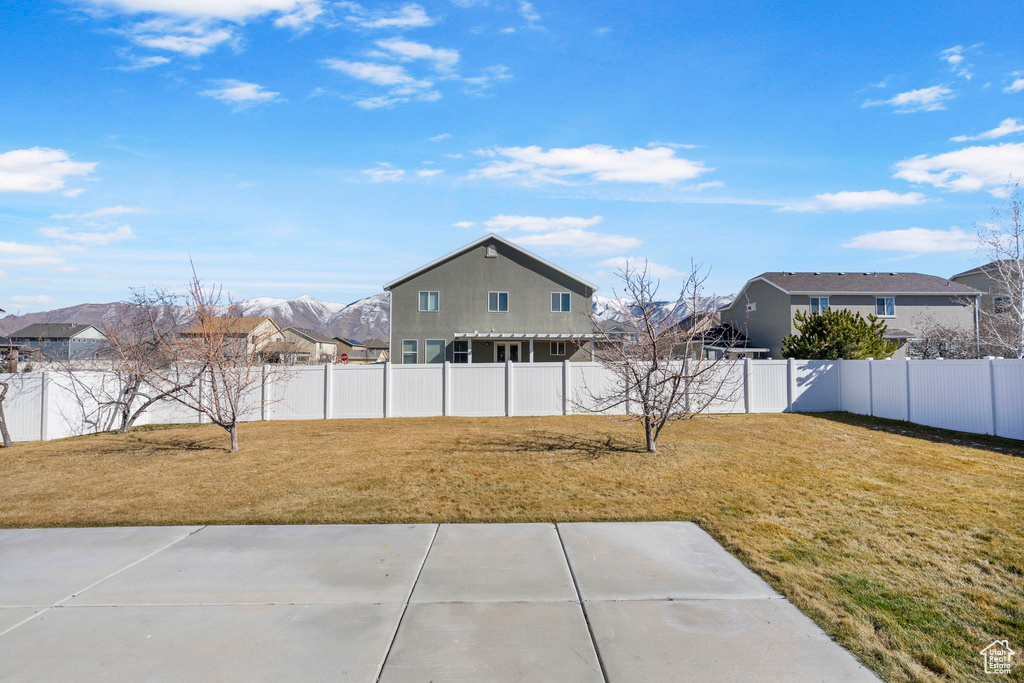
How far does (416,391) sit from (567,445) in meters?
6.92

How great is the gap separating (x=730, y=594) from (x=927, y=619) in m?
1.30

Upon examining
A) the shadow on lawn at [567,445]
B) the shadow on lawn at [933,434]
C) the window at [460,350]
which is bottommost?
the shadow on lawn at [933,434]

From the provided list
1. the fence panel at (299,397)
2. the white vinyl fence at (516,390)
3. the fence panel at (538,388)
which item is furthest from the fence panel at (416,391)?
the fence panel at (538,388)

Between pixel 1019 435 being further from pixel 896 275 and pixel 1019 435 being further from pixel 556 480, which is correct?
pixel 896 275

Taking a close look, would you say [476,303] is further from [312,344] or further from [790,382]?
[312,344]

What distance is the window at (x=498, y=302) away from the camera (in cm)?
2897

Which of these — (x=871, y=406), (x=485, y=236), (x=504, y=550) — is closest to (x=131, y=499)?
(x=504, y=550)

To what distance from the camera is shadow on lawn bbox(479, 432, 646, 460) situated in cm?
1104

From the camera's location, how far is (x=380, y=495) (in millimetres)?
7738

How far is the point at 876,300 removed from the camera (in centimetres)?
3509

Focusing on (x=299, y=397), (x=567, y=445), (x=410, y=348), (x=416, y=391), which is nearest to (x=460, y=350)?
(x=410, y=348)
